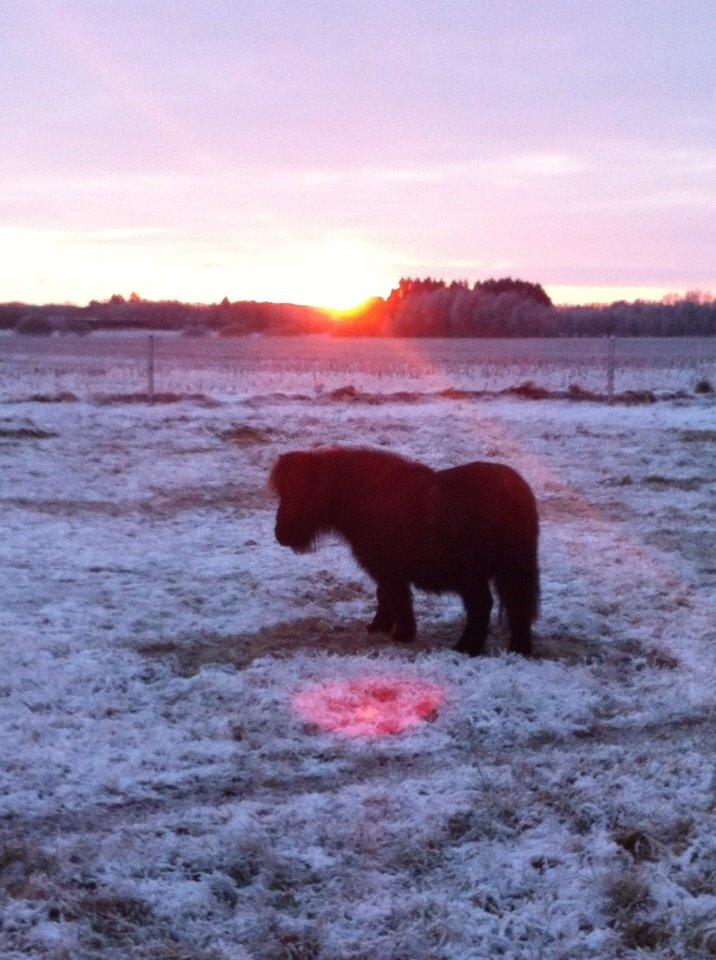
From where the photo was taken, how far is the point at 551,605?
611 cm

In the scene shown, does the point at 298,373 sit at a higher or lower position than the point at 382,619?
higher

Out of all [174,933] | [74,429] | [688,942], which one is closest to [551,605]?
[688,942]

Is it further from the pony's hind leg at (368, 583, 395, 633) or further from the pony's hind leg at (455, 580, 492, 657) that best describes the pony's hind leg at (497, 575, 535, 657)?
the pony's hind leg at (368, 583, 395, 633)

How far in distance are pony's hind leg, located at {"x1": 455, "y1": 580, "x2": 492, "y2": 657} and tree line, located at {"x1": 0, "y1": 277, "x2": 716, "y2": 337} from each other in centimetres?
5850

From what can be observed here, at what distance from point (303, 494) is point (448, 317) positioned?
64955 millimetres

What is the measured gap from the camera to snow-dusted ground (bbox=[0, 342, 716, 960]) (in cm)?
290

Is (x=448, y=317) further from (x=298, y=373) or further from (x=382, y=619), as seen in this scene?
(x=382, y=619)

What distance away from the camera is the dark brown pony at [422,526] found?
200 inches

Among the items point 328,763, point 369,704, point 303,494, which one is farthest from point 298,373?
point 328,763

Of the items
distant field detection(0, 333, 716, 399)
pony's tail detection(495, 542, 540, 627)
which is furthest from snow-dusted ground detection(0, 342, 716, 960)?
distant field detection(0, 333, 716, 399)

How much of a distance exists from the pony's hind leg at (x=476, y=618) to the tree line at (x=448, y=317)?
58.5 meters

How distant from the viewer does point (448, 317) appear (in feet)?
227

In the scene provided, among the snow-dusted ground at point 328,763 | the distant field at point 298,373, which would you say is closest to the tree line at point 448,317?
the distant field at point 298,373

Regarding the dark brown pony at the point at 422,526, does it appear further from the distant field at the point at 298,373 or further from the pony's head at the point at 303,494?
the distant field at the point at 298,373
